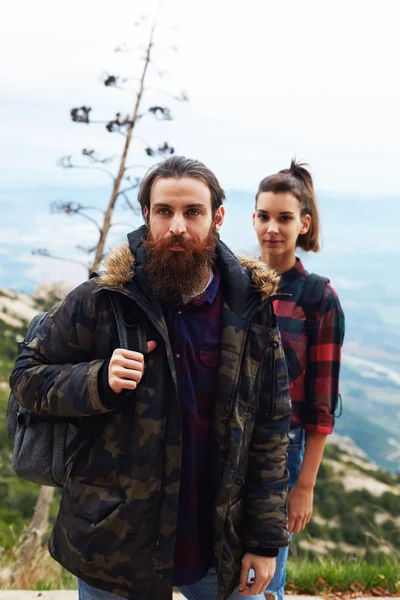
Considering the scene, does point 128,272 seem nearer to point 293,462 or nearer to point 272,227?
point 272,227

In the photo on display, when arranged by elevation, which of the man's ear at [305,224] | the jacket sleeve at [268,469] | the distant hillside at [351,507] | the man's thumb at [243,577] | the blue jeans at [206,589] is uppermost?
the man's ear at [305,224]

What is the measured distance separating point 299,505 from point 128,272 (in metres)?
1.34

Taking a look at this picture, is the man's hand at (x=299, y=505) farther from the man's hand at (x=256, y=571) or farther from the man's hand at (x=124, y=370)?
the man's hand at (x=124, y=370)

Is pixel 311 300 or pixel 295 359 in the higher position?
pixel 311 300

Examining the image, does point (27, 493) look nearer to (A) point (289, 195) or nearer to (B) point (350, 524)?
(B) point (350, 524)

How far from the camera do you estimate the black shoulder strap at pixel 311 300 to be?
2.74 metres

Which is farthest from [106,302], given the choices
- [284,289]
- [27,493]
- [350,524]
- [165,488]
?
[350,524]

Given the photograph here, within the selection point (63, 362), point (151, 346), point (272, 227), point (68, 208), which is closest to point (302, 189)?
point (272, 227)

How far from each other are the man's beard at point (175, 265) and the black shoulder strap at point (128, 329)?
0.12m

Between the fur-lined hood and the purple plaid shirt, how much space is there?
0.18 metres

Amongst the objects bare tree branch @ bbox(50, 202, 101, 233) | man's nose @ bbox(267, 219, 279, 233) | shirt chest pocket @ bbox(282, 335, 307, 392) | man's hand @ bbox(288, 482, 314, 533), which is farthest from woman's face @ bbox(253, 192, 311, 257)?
bare tree branch @ bbox(50, 202, 101, 233)

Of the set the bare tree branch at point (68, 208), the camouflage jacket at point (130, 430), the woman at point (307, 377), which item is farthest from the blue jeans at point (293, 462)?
the bare tree branch at point (68, 208)

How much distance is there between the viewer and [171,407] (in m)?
1.98

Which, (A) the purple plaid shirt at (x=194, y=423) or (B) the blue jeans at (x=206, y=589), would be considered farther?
(B) the blue jeans at (x=206, y=589)
